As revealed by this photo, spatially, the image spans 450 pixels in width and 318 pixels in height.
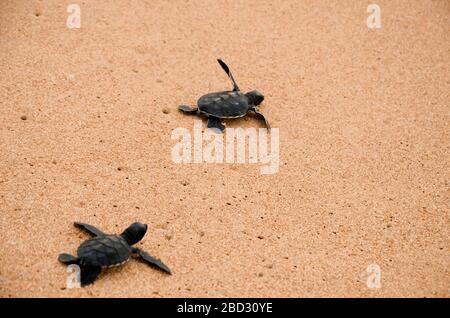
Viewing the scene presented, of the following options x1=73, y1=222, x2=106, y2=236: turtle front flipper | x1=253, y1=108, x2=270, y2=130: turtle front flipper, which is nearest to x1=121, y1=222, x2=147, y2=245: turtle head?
x1=73, y1=222, x2=106, y2=236: turtle front flipper

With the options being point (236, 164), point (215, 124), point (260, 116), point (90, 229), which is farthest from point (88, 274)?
point (260, 116)

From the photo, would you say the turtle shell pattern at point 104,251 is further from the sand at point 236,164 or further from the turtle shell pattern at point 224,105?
the turtle shell pattern at point 224,105

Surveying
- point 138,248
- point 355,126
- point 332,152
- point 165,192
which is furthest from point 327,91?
point 138,248

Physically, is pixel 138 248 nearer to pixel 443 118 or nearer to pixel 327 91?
pixel 327 91

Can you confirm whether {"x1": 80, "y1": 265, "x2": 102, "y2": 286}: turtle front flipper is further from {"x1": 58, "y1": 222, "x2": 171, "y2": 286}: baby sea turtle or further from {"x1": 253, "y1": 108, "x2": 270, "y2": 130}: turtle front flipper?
{"x1": 253, "y1": 108, "x2": 270, "y2": 130}: turtle front flipper

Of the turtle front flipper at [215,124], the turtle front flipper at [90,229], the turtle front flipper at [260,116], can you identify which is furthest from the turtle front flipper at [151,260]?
the turtle front flipper at [260,116]
